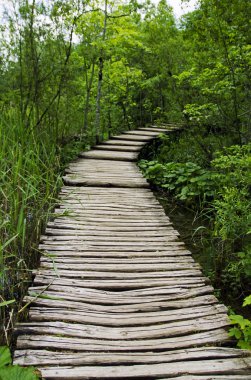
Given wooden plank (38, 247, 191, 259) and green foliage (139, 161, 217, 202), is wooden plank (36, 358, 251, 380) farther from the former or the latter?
green foliage (139, 161, 217, 202)

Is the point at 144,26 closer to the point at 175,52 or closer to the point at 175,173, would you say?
the point at 175,52

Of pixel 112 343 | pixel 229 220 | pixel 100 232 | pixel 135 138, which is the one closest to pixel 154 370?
pixel 112 343

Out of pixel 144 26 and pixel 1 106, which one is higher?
pixel 144 26

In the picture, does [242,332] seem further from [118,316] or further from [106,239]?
[106,239]

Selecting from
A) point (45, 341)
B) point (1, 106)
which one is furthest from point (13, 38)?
point (45, 341)

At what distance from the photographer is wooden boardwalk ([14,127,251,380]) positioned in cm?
193

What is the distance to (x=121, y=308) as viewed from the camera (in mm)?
2488

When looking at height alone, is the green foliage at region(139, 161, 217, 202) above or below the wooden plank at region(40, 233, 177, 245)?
above

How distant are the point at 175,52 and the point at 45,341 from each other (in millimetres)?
10067

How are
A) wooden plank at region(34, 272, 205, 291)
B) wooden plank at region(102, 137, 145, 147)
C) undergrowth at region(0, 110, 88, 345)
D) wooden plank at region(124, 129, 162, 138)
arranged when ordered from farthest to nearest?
1. wooden plank at region(124, 129, 162, 138)
2. wooden plank at region(102, 137, 145, 147)
3. wooden plank at region(34, 272, 205, 291)
4. undergrowth at region(0, 110, 88, 345)

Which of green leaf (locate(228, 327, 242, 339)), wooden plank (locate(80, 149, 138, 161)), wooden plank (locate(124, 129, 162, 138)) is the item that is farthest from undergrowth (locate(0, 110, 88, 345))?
wooden plank (locate(124, 129, 162, 138))

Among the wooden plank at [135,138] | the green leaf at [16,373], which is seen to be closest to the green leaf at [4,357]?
the green leaf at [16,373]

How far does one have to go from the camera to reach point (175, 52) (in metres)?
10.7

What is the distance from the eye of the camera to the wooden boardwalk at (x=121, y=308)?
1934mm
